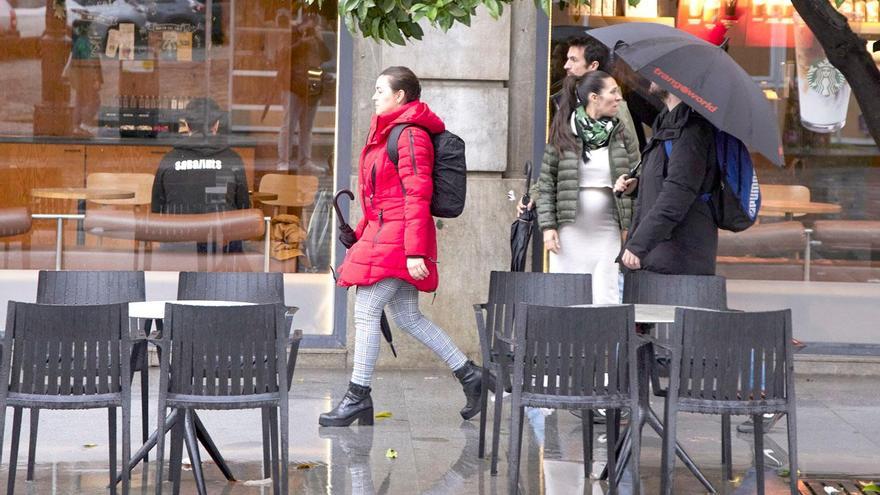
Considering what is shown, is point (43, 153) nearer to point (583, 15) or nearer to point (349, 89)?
point (349, 89)

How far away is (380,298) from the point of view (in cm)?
786

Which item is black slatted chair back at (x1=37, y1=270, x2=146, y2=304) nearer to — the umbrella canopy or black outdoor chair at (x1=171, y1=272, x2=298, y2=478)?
black outdoor chair at (x1=171, y1=272, x2=298, y2=478)

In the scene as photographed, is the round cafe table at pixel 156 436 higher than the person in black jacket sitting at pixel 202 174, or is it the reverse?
the person in black jacket sitting at pixel 202 174

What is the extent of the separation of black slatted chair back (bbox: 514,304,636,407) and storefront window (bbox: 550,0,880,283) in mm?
4131

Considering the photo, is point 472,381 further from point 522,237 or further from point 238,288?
point 238,288

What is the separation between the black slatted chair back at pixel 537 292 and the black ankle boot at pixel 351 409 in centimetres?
101

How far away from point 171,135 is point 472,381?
3.30 m

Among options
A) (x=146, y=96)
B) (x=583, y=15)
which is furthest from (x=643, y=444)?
(x=146, y=96)

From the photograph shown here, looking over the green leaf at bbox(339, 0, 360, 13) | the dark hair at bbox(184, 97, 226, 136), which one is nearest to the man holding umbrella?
the green leaf at bbox(339, 0, 360, 13)

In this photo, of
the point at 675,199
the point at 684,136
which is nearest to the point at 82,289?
the point at 675,199

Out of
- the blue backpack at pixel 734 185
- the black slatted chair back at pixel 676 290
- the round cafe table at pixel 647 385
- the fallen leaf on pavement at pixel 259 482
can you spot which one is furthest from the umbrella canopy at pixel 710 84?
the fallen leaf on pavement at pixel 259 482

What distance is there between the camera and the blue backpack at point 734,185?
738 centimetres

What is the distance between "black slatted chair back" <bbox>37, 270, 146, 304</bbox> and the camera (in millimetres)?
7262

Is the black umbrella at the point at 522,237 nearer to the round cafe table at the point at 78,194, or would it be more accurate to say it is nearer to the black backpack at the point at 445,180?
the black backpack at the point at 445,180
